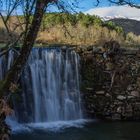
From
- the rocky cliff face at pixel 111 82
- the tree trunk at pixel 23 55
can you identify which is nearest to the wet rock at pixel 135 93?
the rocky cliff face at pixel 111 82

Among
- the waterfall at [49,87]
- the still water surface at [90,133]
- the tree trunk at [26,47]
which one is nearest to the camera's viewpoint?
the tree trunk at [26,47]

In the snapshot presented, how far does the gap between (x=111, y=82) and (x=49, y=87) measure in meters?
2.47

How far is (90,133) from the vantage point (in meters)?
15.7

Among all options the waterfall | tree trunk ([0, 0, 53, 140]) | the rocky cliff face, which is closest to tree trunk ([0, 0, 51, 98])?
tree trunk ([0, 0, 53, 140])

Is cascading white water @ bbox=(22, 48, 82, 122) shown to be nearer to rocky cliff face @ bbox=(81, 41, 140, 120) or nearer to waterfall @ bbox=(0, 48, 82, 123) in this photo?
waterfall @ bbox=(0, 48, 82, 123)

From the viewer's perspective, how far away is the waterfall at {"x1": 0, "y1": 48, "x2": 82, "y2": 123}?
699 inches

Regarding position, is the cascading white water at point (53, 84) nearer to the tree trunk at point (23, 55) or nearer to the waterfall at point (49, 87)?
the waterfall at point (49, 87)

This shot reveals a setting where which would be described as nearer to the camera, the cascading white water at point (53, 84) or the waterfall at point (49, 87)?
the waterfall at point (49, 87)

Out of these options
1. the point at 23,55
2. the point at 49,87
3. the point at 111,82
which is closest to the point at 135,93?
the point at 111,82

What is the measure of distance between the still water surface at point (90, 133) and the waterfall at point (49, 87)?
156 cm

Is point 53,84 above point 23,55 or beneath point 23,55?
beneath

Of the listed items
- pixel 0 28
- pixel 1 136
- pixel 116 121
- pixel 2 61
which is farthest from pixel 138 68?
pixel 1 136

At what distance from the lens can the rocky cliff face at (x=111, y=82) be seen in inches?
755

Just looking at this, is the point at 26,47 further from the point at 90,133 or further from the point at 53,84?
the point at 53,84
